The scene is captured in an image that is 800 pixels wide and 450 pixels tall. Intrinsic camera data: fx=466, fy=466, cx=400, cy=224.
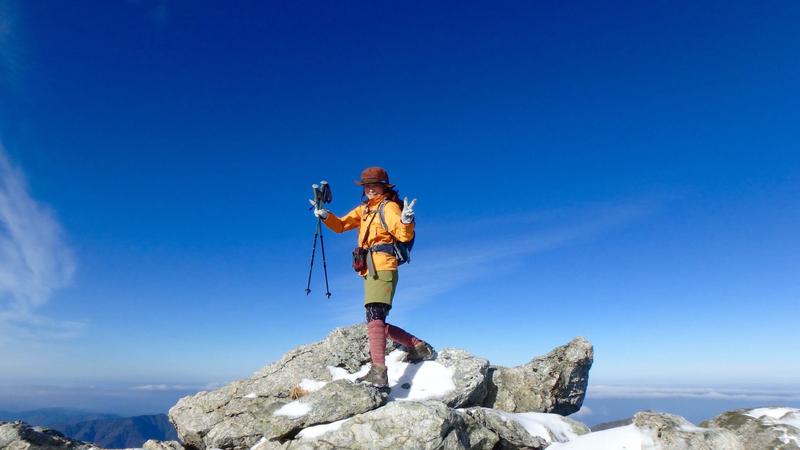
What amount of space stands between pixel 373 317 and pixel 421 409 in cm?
300

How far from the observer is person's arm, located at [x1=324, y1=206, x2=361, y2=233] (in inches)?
472

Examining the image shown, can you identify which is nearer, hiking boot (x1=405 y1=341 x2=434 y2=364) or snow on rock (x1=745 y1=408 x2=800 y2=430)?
snow on rock (x1=745 y1=408 x2=800 y2=430)

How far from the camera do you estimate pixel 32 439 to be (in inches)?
403

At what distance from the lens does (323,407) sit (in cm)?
927

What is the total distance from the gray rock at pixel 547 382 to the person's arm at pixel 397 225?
16.6 ft

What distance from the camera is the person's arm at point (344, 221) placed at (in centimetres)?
1200

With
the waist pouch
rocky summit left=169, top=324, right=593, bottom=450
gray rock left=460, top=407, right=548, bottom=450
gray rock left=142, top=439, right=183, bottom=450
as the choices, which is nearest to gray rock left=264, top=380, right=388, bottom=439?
rocky summit left=169, top=324, right=593, bottom=450

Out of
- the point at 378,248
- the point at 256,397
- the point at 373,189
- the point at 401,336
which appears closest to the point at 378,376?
the point at 401,336

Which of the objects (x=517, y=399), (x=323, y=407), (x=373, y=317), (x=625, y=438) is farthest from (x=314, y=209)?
(x=625, y=438)

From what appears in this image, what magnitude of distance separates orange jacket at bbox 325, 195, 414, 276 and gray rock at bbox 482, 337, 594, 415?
15.9ft

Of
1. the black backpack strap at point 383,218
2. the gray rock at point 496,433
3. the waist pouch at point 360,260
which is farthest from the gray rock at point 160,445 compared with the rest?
the black backpack strap at point 383,218

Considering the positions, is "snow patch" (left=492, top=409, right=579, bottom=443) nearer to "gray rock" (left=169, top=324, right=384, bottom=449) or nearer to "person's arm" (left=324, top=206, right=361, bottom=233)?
"gray rock" (left=169, top=324, right=384, bottom=449)

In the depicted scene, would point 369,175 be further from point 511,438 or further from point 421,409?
point 511,438

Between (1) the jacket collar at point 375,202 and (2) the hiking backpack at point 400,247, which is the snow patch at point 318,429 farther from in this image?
(1) the jacket collar at point 375,202
